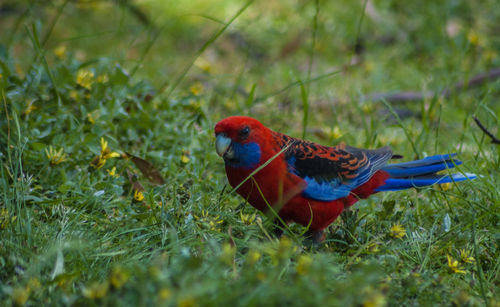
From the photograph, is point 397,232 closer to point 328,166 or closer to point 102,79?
point 328,166

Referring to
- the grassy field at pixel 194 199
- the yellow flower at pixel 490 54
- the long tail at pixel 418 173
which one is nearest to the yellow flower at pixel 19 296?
the grassy field at pixel 194 199

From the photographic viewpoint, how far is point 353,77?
5.87 m

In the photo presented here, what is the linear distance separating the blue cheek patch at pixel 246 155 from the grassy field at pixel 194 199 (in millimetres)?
181

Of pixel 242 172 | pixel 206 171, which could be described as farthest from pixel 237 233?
pixel 206 171

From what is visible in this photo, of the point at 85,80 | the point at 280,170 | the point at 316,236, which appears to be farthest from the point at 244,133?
the point at 85,80

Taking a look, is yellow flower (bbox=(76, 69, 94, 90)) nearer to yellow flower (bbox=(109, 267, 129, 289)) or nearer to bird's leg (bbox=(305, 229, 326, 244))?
bird's leg (bbox=(305, 229, 326, 244))

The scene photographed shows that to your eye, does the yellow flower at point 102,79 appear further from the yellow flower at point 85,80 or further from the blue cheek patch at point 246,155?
the blue cheek patch at point 246,155

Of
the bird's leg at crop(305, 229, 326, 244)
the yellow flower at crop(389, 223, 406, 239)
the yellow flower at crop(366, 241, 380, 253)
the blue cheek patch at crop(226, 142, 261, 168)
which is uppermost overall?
the blue cheek patch at crop(226, 142, 261, 168)

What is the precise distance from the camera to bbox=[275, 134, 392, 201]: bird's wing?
2.78 m

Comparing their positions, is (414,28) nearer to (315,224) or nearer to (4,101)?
(315,224)

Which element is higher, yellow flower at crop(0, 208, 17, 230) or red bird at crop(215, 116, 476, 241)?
red bird at crop(215, 116, 476, 241)

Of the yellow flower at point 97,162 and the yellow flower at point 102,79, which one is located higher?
the yellow flower at point 102,79

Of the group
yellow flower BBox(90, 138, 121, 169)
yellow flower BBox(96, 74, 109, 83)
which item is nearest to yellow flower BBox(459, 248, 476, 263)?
yellow flower BBox(90, 138, 121, 169)

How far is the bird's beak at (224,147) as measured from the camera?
259cm
